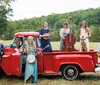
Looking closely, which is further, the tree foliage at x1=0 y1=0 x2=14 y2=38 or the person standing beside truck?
the tree foliage at x1=0 y1=0 x2=14 y2=38

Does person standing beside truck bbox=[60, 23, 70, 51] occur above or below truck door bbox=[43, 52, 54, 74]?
above

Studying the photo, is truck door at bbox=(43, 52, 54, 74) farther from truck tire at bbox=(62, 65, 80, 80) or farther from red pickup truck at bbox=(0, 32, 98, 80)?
truck tire at bbox=(62, 65, 80, 80)

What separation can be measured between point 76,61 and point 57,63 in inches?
22.9

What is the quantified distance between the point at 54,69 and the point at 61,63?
293 millimetres

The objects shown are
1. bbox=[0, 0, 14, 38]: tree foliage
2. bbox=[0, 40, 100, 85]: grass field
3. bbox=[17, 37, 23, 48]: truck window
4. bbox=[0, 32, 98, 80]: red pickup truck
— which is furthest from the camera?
bbox=[0, 0, 14, 38]: tree foliage

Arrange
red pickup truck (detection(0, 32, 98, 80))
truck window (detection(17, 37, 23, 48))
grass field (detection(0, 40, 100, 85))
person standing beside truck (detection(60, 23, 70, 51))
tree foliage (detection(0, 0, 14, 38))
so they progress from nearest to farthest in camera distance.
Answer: grass field (detection(0, 40, 100, 85))
red pickup truck (detection(0, 32, 98, 80))
truck window (detection(17, 37, 23, 48))
person standing beside truck (detection(60, 23, 70, 51))
tree foliage (detection(0, 0, 14, 38))

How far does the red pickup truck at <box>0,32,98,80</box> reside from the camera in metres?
9.41

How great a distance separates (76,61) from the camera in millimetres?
9508

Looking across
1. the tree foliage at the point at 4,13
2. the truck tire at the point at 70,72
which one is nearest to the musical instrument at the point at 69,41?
the truck tire at the point at 70,72

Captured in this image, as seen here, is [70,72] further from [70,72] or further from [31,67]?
[31,67]

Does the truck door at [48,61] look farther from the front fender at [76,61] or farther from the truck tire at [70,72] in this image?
the truck tire at [70,72]

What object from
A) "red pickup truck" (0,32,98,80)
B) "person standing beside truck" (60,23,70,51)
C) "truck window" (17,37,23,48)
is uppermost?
"person standing beside truck" (60,23,70,51)

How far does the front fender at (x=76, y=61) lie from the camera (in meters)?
9.43

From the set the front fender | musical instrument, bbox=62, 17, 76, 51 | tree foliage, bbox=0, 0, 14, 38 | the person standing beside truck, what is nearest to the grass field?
the front fender
